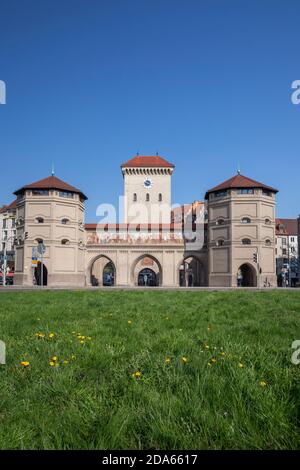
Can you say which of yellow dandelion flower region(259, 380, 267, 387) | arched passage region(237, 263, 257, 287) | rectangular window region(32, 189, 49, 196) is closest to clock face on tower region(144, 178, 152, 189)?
rectangular window region(32, 189, 49, 196)

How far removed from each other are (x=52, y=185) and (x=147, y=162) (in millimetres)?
27308

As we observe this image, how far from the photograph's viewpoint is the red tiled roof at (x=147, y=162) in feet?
246

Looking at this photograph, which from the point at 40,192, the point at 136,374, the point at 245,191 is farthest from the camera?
the point at 40,192

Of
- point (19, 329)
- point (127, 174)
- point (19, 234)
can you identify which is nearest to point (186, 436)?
point (19, 329)

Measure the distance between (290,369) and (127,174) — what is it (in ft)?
238

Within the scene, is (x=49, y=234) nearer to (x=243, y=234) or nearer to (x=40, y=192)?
(x=40, y=192)

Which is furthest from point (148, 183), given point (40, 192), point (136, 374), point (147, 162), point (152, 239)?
point (136, 374)

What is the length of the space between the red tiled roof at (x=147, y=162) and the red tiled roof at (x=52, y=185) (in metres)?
20.3

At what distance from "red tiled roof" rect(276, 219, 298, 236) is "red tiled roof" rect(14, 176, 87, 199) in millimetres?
49722

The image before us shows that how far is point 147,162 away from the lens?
250ft

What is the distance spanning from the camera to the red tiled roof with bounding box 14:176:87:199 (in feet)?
177

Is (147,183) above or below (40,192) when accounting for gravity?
above

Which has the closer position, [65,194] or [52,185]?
[52,185]

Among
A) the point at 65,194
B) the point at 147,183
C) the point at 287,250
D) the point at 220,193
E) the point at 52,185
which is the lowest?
the point at 287,250
